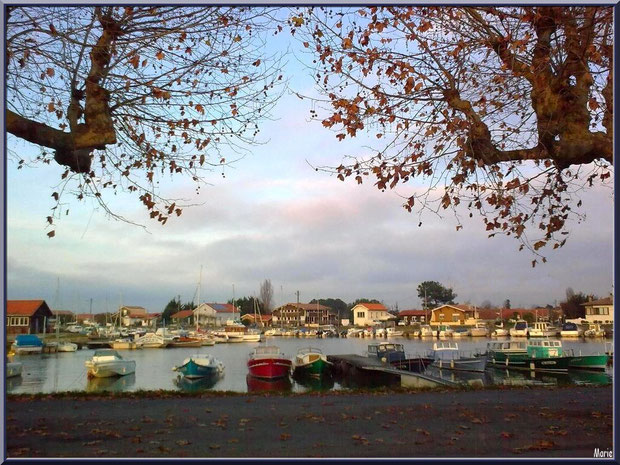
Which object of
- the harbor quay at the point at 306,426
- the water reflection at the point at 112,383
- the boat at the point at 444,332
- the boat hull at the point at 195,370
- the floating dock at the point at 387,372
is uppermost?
the boat at the point at 444,332

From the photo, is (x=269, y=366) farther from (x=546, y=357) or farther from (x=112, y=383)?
(x=546, y=357)

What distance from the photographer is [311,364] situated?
85.3ft

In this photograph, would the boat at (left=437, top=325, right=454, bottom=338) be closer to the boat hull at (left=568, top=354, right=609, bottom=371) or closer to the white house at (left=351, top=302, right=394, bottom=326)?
the white house at (left=351, top=302, right=394, bottom=326)

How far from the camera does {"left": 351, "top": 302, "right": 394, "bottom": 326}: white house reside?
103ft

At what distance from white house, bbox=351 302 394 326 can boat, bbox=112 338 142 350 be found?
13934 millimetres

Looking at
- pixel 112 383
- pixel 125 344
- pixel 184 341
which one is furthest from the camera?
pixel 184 341

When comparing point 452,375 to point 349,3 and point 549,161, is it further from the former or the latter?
point 349,3

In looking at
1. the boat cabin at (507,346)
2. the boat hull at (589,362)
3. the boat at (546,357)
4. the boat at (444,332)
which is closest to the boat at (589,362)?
the boat hull at (589,362)

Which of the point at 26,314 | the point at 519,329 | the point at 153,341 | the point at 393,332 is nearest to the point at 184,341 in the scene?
the point at 153,341

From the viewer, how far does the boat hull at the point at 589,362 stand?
29725 millimetres

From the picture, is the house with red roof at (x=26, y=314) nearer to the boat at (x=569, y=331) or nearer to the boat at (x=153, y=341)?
the boat at (x=153, y=341)

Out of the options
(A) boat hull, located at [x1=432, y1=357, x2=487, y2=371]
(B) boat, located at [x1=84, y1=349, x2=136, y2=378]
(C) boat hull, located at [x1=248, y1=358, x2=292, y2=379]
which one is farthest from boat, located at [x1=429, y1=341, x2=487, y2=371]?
(B) boat, located at [x1=84, y1=349, x2=136, y2=378]

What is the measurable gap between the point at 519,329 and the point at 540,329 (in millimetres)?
4001

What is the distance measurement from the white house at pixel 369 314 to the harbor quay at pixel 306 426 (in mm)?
19144
